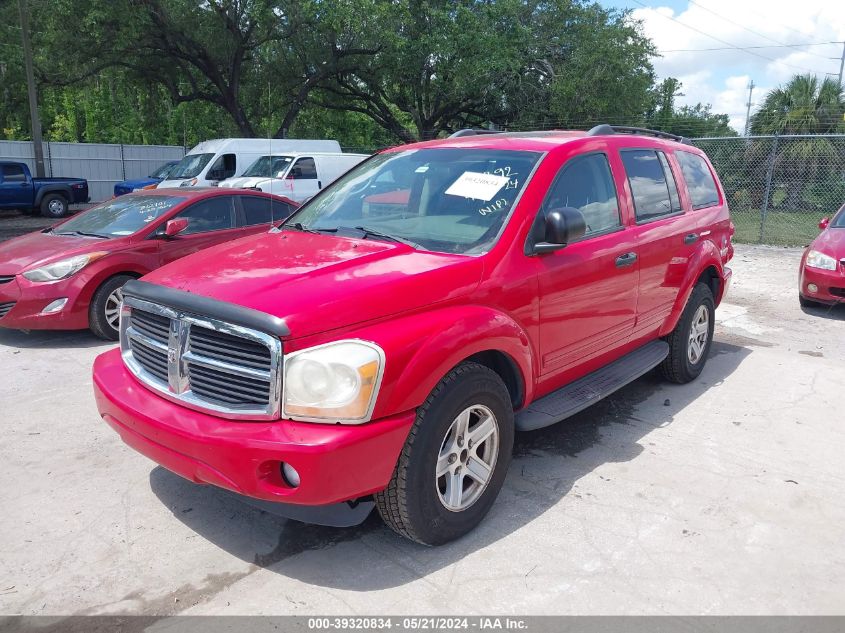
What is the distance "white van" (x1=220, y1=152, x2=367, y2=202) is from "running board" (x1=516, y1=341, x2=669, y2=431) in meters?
12.6

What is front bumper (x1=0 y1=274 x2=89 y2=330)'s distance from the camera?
20.6ft

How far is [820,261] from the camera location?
8.16 m

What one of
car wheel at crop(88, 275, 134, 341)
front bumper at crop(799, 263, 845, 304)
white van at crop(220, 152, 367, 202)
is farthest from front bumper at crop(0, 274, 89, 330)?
white van at crop(220, 152, 367, 202)

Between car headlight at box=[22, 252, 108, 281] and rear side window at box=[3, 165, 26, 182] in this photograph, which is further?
rear side window at box=[3, 165, 26, 182]

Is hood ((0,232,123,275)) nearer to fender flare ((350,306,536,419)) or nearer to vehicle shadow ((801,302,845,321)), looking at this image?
fender flare ((350,306,536,419))

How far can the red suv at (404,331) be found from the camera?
2783 mm

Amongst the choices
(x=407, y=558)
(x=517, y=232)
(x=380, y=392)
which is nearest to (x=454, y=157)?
(x=517, y=232)

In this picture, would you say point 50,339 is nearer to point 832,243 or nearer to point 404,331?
point 404,331

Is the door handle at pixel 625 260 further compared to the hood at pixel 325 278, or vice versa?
the door handle at pixel 625 260

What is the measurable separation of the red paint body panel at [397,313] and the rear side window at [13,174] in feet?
61.6

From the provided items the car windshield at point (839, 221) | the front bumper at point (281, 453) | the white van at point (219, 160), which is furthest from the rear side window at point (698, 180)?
the white van at point (219, 160)

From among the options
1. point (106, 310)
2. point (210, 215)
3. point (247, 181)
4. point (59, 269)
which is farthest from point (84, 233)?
point (247, 181)

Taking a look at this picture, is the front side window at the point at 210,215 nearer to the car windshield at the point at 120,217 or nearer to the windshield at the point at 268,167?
the car windshield at the point at 120,217

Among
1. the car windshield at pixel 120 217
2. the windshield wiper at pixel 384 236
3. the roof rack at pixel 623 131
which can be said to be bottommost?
the car windshield at pixel 120 217
